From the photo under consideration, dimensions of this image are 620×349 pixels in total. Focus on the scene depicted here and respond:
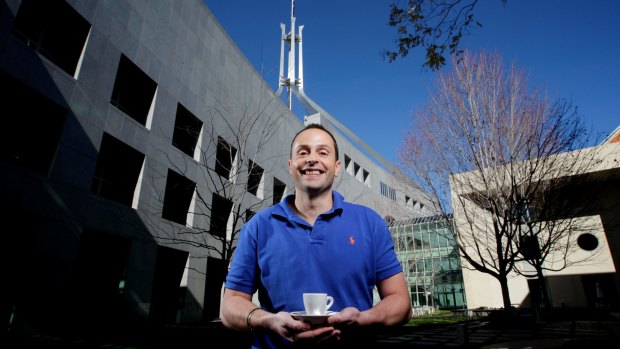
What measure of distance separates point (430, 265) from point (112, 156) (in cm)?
3152

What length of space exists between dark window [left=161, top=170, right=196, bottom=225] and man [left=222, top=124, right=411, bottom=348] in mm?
12945

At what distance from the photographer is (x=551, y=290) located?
20.2 meters

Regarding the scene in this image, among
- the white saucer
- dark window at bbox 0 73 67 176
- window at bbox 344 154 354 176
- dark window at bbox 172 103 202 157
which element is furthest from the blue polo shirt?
window at bbox 344 154 354 176

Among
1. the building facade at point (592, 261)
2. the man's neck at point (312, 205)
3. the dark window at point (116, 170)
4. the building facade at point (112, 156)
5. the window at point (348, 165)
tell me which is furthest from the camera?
the window at point (348, 165)

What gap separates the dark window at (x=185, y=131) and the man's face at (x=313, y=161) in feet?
44.4

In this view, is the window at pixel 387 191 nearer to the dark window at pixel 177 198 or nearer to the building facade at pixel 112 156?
the building facade at pixel 112 156

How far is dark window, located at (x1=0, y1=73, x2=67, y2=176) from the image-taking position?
328 inches

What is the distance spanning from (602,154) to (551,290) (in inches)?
355

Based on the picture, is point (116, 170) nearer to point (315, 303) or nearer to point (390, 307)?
point (315, 303)

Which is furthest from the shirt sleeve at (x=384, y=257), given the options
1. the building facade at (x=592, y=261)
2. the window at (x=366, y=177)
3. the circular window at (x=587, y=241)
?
the window at (x=366, y=177)

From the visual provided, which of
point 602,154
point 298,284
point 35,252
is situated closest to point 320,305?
point 298,284

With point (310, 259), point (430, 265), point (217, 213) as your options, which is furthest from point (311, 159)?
point (430, 265)

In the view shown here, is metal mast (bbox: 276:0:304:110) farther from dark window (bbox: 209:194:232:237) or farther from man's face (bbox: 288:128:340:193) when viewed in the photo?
man's face (bbox: 288:128:340:193)

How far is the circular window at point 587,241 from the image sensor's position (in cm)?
1984
